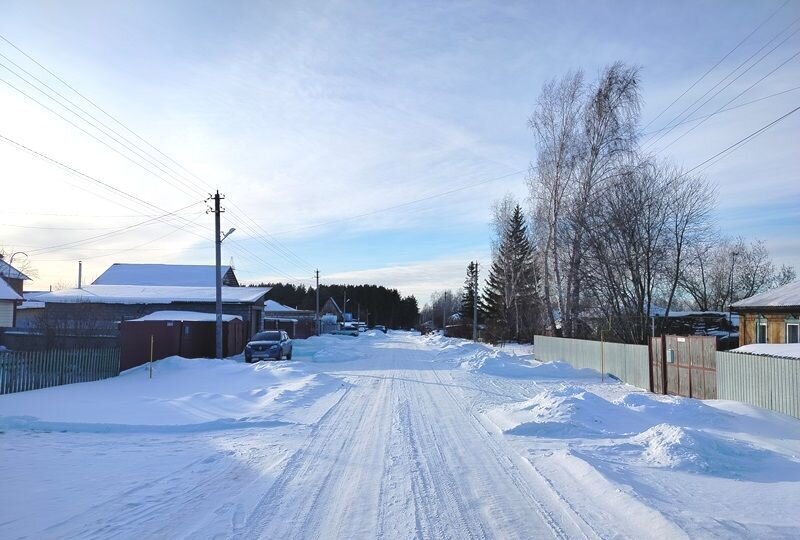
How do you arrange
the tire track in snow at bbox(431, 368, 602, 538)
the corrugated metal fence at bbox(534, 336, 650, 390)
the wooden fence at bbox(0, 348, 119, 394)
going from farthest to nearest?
the corrugated metal fence at bbox(534, 336, 650, 390), the wooden fence at bbox(0, 348, 119, 394), the tire track in snow at bbox(431, 368, 602, 538)

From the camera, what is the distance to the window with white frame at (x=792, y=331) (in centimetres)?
2247

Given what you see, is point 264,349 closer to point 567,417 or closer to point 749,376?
point 567,417

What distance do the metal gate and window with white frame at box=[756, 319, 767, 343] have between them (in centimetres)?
713

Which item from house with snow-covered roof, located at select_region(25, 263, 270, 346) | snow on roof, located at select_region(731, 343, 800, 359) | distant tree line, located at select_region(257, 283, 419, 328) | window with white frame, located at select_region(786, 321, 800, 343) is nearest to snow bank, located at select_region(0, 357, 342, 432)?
house with snow-covered roof, located at select_region(25, 263, 270, 346)

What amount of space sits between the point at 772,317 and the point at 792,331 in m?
1.02

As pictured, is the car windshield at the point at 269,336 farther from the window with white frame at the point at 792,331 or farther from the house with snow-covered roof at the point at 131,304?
the window with white frame at the point at 792,331

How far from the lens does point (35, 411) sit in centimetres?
1328

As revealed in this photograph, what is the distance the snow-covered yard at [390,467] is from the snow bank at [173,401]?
0.08m

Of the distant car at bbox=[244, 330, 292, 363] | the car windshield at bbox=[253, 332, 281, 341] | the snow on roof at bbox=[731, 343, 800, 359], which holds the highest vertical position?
the snow on roof at bbox=[731, 343, 800, 359]

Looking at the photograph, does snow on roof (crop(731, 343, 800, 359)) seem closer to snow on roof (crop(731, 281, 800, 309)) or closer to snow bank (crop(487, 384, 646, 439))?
snow bank (crop(487, 384, 646, 439))

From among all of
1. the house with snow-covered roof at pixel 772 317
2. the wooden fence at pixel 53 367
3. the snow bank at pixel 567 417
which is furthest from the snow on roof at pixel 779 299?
the wooden fence at pixel 53 367

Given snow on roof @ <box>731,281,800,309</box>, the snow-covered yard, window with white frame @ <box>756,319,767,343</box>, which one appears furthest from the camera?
window with white frame @ <box>756,319,767,343</box>

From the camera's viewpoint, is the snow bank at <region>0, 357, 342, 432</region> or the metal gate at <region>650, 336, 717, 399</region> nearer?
the snow bank at <region>0, 357, 342, 432</region>

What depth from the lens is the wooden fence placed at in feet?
54.7
